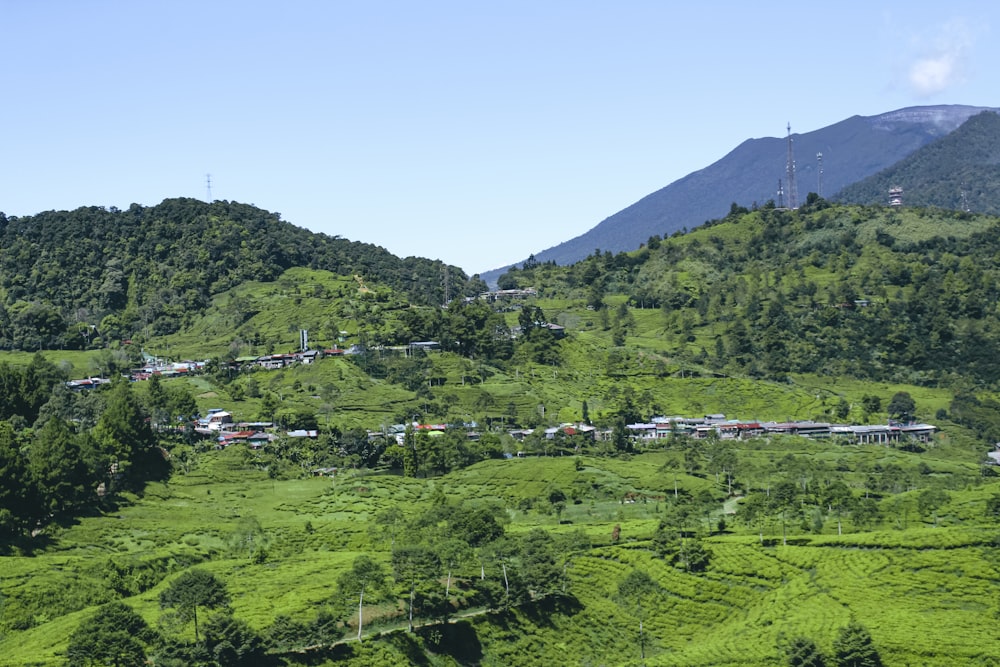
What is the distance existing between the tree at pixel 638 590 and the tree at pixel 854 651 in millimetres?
10687

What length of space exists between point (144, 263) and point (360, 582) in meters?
112

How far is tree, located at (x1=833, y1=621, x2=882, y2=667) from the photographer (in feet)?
160

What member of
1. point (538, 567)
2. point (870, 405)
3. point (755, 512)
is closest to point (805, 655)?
point (538, 567)

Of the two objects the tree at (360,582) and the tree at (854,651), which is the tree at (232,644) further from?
the tree at (854,651)

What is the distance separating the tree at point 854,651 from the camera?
160ft

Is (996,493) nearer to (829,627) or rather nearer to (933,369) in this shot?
(829,627)

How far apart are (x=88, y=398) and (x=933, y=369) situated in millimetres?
90107

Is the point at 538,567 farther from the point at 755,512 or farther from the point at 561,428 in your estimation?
the point at 561,428

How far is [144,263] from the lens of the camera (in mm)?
155250

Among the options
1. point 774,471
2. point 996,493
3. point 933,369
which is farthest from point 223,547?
point 933,369

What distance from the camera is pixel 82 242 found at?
525 ft

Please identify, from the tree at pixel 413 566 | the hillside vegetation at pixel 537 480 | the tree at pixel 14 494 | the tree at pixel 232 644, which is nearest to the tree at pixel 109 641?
the hillside vegetation at pixel 537 480

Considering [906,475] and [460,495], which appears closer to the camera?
[460,495]

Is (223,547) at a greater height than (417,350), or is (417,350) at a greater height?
(417,350)
